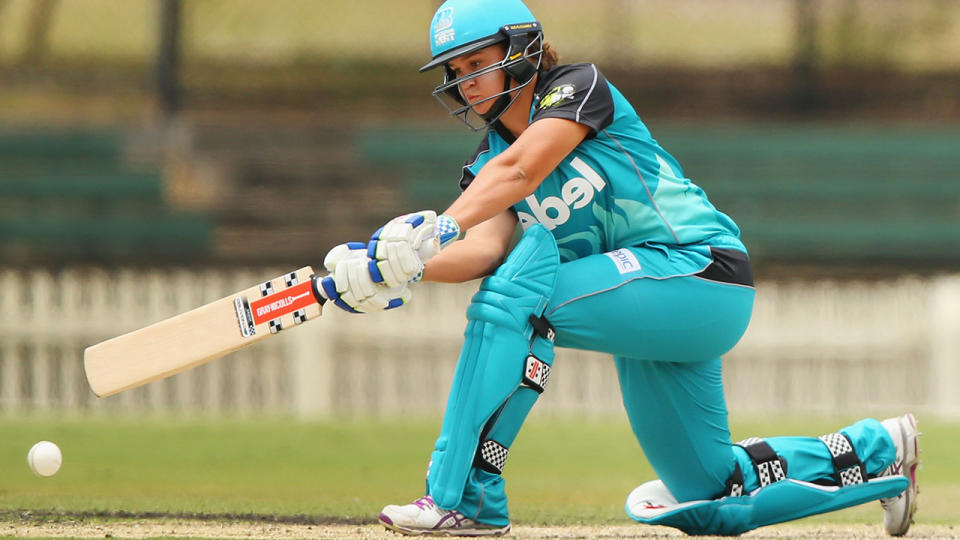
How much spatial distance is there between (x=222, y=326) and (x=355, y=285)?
40 centimetres

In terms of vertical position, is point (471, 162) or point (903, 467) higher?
point (471, 162)

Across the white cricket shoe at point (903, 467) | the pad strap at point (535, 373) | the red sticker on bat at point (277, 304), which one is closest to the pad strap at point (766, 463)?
the white cricket shoe at point (903, 467)

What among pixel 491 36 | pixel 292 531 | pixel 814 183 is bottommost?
pixel 292 531

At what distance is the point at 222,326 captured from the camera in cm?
326

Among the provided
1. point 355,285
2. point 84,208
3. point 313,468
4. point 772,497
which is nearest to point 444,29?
point 355,285

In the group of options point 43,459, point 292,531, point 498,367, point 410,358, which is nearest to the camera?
point 498,367

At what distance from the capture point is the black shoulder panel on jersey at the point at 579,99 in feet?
11.0

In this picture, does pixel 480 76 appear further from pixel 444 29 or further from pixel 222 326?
pixel 222 326

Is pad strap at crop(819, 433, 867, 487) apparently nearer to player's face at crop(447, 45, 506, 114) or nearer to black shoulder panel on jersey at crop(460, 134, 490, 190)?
black shoulder panel on jersey at crop(460, 134, 490, 190)

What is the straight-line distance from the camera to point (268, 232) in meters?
12.5

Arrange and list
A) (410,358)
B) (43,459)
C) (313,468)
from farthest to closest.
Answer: (410,358) → (313,468) → (43,459)

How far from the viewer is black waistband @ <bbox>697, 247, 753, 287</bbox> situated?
11.2ft

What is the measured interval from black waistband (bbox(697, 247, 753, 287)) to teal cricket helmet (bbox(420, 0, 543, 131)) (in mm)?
721

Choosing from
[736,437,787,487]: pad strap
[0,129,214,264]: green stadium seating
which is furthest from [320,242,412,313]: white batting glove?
[0,129,214,264]: green stadium seating
